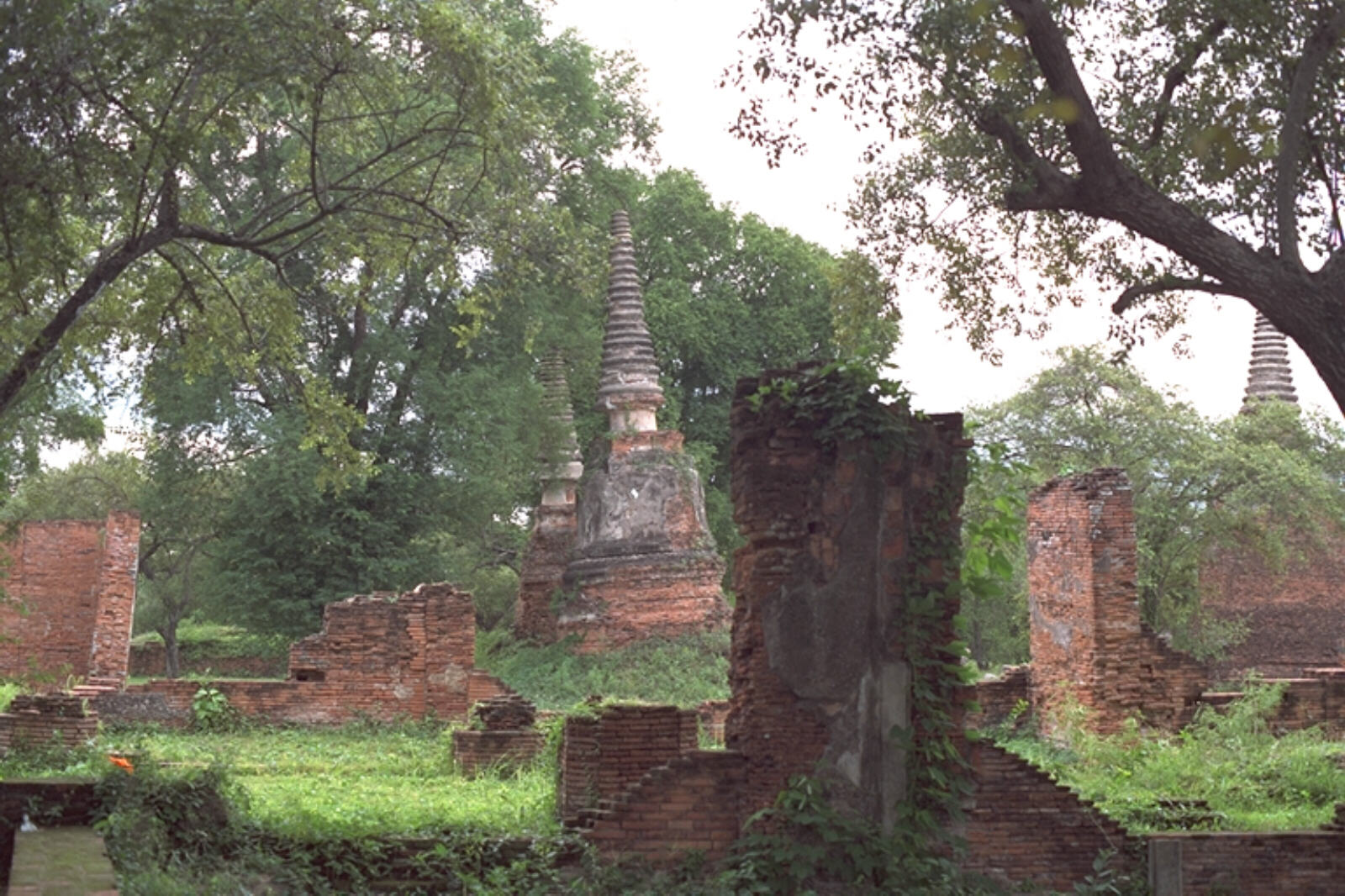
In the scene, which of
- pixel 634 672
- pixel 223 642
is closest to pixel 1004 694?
pixel 634 672

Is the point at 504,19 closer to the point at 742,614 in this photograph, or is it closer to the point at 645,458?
the point at 645,458

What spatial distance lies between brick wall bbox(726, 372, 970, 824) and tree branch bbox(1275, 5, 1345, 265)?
2485 mm

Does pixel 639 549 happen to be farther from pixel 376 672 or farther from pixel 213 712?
pixel 213 712

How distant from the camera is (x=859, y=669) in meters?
9.77

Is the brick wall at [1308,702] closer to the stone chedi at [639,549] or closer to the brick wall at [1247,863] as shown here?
the brick wall at [1247,863]

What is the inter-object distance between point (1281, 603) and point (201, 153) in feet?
67.8

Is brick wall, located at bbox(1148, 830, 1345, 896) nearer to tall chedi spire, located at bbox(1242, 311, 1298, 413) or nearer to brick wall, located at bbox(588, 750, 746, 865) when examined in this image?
brick wall, located at bbox(588, 750, 746, 865)

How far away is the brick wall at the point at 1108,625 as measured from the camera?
17.4m

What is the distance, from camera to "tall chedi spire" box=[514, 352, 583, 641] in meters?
26.7

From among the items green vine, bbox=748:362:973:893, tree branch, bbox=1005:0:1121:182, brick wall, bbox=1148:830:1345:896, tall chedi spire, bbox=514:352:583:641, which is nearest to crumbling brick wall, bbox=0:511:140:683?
tall chedi spire, bbox=514:352:583:641

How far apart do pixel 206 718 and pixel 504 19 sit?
12.5 meters

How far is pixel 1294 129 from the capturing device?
8953 mm

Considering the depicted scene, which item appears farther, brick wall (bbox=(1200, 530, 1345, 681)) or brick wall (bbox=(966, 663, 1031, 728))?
brick wall (bbox=(1200, 530, 1345, 681))

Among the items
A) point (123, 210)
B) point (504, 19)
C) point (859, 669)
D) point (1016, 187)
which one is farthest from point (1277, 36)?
point (504, 19)
